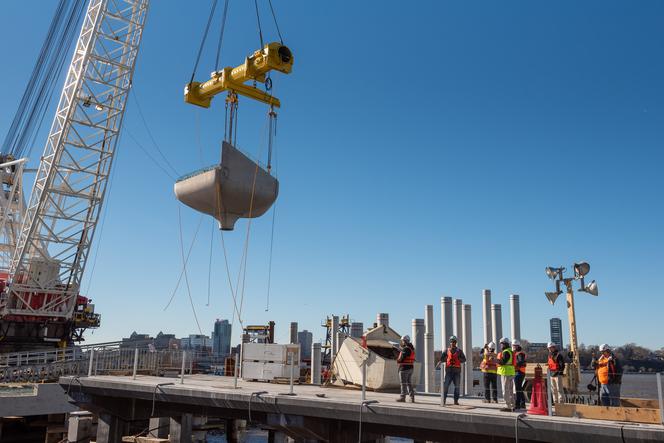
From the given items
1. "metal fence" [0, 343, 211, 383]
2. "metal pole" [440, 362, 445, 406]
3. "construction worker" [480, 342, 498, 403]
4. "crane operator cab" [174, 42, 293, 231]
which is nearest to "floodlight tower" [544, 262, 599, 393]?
"construction worker" [480, 342, 498, 403]

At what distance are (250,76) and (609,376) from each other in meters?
17.0

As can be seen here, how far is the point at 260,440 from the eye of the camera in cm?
4269

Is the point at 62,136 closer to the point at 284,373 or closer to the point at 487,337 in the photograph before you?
the point at 284,373

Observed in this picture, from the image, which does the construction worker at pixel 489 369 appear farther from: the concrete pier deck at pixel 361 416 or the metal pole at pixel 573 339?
the metal pole at pixel 573 339

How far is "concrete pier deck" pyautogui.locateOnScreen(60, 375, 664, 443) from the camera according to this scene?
10859 millimetres

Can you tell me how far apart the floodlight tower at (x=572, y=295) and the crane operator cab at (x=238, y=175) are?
10.7 meters

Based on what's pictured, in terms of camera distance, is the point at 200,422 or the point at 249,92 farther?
the point at 200,422

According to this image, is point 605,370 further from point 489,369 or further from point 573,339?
point 573,339

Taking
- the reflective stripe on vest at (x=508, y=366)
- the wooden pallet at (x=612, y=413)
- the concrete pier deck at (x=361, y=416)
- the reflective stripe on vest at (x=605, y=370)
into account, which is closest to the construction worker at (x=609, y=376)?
the reflective stripe on vest at (x=605, y=370)

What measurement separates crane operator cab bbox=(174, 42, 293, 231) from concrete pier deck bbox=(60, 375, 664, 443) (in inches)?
265

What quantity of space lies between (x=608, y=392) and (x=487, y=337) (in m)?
14.0

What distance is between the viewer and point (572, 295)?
18188 millimetres

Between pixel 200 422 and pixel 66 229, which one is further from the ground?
pixel 66 229

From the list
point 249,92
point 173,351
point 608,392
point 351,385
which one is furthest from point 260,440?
point 608,392
